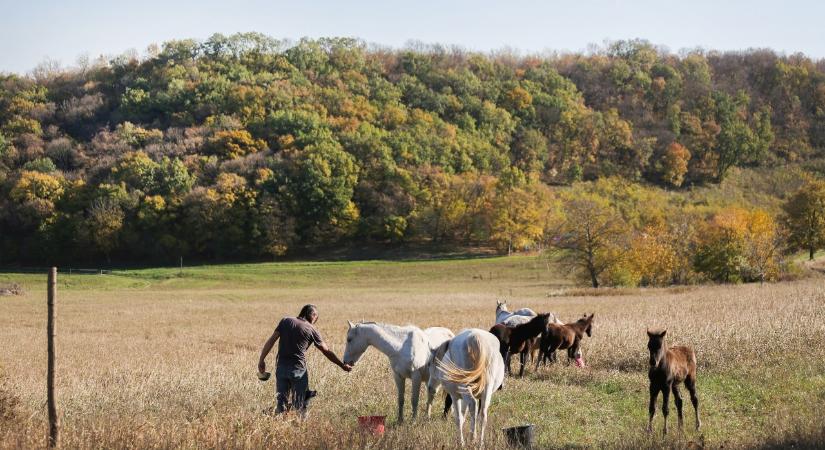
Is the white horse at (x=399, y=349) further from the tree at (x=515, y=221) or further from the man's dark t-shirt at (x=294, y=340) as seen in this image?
the tree at (x=515, y=221)

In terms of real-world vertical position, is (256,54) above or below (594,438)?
above

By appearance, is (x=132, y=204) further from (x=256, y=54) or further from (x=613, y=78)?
(x=613, y=78)

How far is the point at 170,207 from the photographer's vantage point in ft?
319

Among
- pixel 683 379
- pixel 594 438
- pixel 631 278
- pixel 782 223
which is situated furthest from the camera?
pixel 782 223

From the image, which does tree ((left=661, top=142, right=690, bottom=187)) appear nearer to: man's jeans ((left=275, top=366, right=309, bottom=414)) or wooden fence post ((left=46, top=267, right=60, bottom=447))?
man's jeans ((left=275, top=366, right=309, bottom=414))

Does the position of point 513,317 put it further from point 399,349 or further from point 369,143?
point 369,143

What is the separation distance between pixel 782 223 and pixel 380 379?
64559 millimetres

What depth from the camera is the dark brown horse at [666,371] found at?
38.1ft

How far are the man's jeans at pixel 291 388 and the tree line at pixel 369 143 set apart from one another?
1850 inches

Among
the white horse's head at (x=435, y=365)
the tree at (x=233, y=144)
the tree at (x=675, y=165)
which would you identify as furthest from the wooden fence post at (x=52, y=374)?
the tree at (x=675, y=165)

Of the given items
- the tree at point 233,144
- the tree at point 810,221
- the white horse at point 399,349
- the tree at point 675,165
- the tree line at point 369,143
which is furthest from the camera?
the tree at point 675,165

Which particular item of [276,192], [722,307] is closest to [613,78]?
[276,192]

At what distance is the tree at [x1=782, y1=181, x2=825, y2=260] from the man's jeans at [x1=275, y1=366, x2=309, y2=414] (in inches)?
2662

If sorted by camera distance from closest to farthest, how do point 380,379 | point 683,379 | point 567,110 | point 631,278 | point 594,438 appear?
point 594,438 → point 683,379 → point 380,379 → point 631,278 → point 567,110
